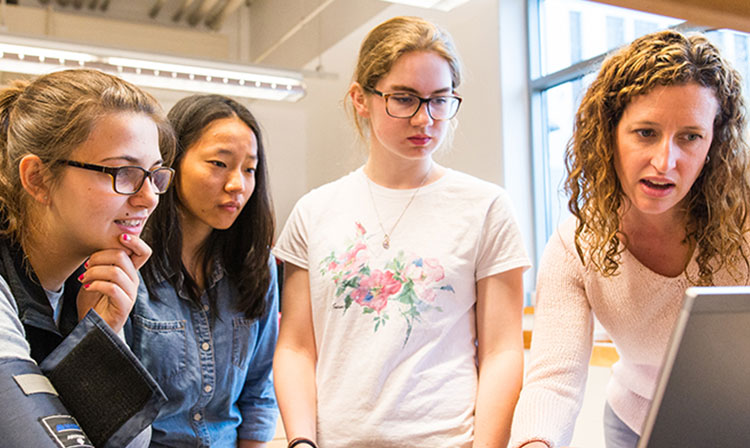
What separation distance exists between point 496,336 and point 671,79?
1.84 ft

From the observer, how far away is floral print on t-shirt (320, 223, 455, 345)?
4.33 ft

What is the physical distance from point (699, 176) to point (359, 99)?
2.29 ft

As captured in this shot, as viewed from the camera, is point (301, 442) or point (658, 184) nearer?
point (658, 184)

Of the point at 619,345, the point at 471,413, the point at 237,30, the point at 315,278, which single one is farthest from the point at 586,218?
the point at 237,30

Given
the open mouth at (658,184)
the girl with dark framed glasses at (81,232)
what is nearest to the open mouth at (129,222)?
the girl with dark framed glasses at (81,232)

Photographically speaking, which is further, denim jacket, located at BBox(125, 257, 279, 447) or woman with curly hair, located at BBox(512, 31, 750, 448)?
denim jacket, located at BBox(125, 257, 279, 447)

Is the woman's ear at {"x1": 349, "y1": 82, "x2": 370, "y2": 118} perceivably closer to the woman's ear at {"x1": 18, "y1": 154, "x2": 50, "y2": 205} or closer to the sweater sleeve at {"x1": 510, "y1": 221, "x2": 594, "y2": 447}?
the sweater sleeve at {"x1": 510, "y1": 221, "x2": 594, "y2": 447}

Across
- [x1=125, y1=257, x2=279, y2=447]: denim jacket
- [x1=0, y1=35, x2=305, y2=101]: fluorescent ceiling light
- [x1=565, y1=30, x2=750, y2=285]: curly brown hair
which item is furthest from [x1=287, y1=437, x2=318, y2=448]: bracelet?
[x1=0, y1=35, x2=305, y2=101]: fluorescent ceiling light

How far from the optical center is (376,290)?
1.35 meters

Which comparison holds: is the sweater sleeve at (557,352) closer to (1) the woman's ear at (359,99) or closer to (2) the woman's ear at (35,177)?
(1) the woman's ear at (359,99)

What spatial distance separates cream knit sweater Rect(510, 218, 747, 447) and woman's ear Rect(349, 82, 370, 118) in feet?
1.63

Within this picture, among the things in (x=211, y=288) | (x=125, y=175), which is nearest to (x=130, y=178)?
(x=125, y=175)

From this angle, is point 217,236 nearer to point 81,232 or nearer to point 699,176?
point 81,232

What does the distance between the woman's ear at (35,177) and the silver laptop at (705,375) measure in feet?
3.16
